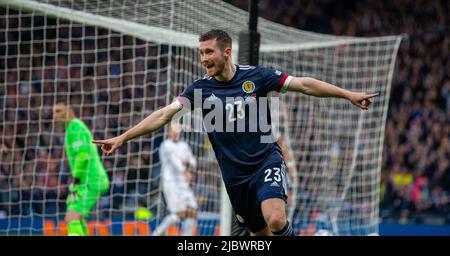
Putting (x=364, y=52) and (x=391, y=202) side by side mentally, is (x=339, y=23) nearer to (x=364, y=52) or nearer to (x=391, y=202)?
(x=391, y=202)

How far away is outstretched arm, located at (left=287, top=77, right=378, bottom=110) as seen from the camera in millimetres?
5797

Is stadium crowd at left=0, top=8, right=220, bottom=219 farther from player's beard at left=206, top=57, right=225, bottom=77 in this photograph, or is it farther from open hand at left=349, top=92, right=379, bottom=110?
open hand at left=349, top=92, right=379, bottom=110

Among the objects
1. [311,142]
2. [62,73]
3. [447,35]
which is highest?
[447,35]

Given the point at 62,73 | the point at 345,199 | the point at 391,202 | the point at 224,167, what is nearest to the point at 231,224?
the point at 224,167

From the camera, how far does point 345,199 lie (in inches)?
527

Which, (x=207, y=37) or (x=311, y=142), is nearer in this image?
(x=207, y=37)

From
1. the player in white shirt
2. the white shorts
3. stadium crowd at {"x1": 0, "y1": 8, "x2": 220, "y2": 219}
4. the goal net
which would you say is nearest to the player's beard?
the goal net

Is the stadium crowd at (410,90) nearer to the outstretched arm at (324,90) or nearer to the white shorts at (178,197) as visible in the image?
the white shorts at (178,197)

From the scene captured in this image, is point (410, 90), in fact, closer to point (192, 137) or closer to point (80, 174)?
point (192, 137)

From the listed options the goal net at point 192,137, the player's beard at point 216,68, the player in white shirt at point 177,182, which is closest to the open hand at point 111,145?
the player's beard at point 216,68

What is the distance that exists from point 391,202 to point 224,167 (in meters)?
11.6

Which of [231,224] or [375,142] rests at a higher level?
[375,142]
